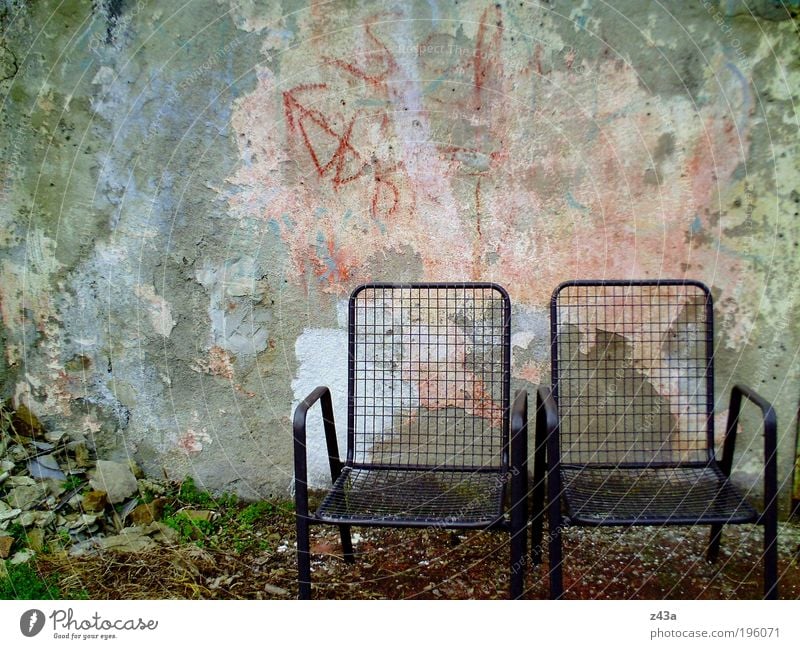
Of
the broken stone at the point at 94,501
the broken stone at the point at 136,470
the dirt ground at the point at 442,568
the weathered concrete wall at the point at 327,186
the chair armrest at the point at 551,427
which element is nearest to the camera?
the chair armrest at the point at 551,427

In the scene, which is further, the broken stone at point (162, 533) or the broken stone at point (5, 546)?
the broken stone at point (162, 533)

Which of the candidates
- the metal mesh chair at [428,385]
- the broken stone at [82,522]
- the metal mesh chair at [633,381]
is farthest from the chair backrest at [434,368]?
the broken stone at [82,522]

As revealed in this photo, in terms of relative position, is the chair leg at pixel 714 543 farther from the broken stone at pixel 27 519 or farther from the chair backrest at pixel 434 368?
the broken stone at pixel 27 519

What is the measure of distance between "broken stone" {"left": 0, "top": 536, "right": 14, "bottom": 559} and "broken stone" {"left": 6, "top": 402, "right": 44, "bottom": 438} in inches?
21.7

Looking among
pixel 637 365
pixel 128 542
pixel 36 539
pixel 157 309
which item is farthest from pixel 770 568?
pixel 36 539

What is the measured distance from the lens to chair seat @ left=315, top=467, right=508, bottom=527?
2.00 metres

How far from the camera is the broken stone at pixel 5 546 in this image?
2.52m

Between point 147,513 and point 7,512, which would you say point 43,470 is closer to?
point 7,512

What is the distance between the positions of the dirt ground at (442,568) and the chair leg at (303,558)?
0.39m

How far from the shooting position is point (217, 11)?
8.75 ft

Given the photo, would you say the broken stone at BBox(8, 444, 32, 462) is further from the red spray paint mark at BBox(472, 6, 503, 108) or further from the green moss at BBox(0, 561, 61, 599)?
the red spray paint mark at BBox(472, 6, 503, 108)

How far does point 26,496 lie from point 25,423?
373mm

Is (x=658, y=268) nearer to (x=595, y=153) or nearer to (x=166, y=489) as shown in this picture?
(x=595, y=153)

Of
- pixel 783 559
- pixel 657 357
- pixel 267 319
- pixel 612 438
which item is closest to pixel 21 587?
pixel 267 319
